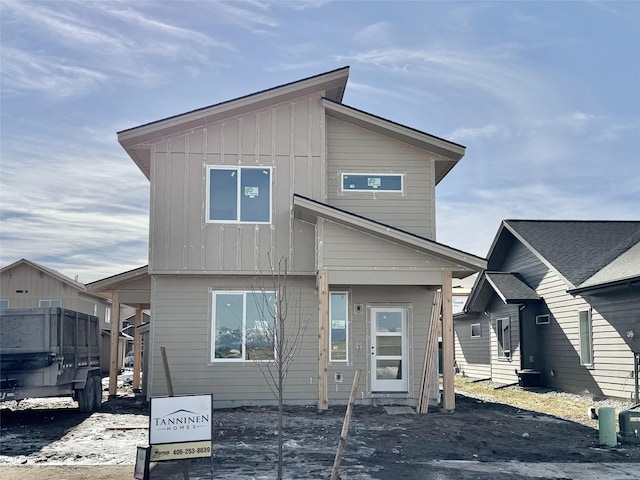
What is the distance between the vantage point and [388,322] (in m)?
15.1

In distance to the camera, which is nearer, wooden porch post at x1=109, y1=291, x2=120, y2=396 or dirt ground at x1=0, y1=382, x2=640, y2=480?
dirt ground at x1=0, y1=382, x2=640, y2=480

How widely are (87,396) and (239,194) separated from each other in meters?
5.61

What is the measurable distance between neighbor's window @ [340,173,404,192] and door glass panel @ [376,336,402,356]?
3.50 m

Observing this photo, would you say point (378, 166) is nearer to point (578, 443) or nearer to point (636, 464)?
point (578, 443)

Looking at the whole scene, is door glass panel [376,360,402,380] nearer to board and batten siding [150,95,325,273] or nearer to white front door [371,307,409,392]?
white front door [371,307,409,392]

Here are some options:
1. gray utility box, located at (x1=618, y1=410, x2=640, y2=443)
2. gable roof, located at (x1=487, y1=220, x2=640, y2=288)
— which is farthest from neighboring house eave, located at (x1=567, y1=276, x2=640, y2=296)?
gray utility box, located at (x1=618, y1=410, x2=640, y2=443)

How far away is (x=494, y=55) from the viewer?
15.1 m

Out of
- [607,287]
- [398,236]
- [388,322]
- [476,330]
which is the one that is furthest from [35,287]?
[607,287]

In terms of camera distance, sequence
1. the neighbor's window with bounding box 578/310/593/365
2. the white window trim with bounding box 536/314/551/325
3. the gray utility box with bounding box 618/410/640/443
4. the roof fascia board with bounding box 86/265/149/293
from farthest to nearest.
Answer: the white window trim with bounding box 536/314/551/325 → the neighbor's window with bounding box 578/310/593/365 → the roof fascia board with bounding box 86/265/149/293 → the gray utility box with bounding box 618/410/640/443

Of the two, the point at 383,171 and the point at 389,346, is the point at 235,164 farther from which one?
the point at 389,346

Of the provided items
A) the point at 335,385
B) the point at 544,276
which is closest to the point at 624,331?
the point at 544,276

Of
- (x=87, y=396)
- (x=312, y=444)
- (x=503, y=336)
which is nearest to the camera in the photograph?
(x=312, y=444)

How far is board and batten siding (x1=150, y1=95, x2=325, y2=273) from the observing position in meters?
14.6

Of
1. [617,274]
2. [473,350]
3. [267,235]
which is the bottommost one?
[473,350]
